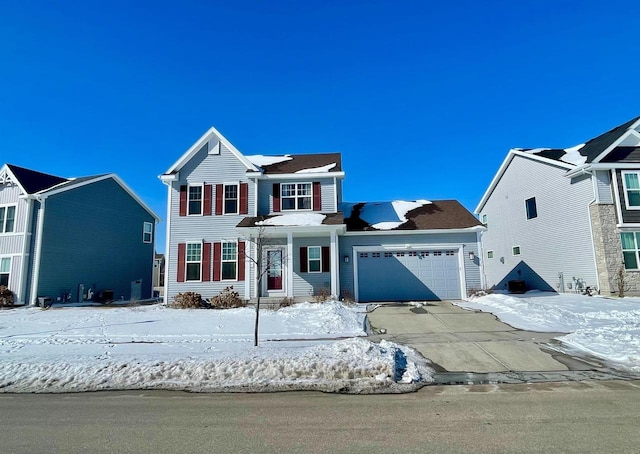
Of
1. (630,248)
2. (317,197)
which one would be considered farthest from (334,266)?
(630,248)

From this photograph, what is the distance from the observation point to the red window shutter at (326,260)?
58.0 ft

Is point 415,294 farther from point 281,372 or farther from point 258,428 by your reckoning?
point 258,428

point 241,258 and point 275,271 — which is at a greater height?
point 241,258

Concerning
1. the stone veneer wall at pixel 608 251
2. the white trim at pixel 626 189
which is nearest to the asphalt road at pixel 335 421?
the stone veneer wall at pixel 608 251

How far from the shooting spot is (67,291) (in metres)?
20.5

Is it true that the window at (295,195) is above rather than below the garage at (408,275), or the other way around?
above

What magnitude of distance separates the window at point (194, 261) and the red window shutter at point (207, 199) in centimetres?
167

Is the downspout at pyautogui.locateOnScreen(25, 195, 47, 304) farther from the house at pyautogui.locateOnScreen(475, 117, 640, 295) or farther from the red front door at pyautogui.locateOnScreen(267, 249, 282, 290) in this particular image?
the house at pyautogui.locateOnScreen(475, 117, 640, 295)

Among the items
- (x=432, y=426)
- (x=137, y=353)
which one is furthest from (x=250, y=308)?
(x=432, y=426)

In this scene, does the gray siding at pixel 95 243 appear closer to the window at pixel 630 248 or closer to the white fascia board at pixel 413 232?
the white fascia board at pixel 413 232

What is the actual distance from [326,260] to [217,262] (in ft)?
17.6

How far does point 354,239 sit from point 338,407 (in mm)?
13388

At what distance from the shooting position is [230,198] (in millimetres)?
18781

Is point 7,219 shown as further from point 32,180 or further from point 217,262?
point 217,262
